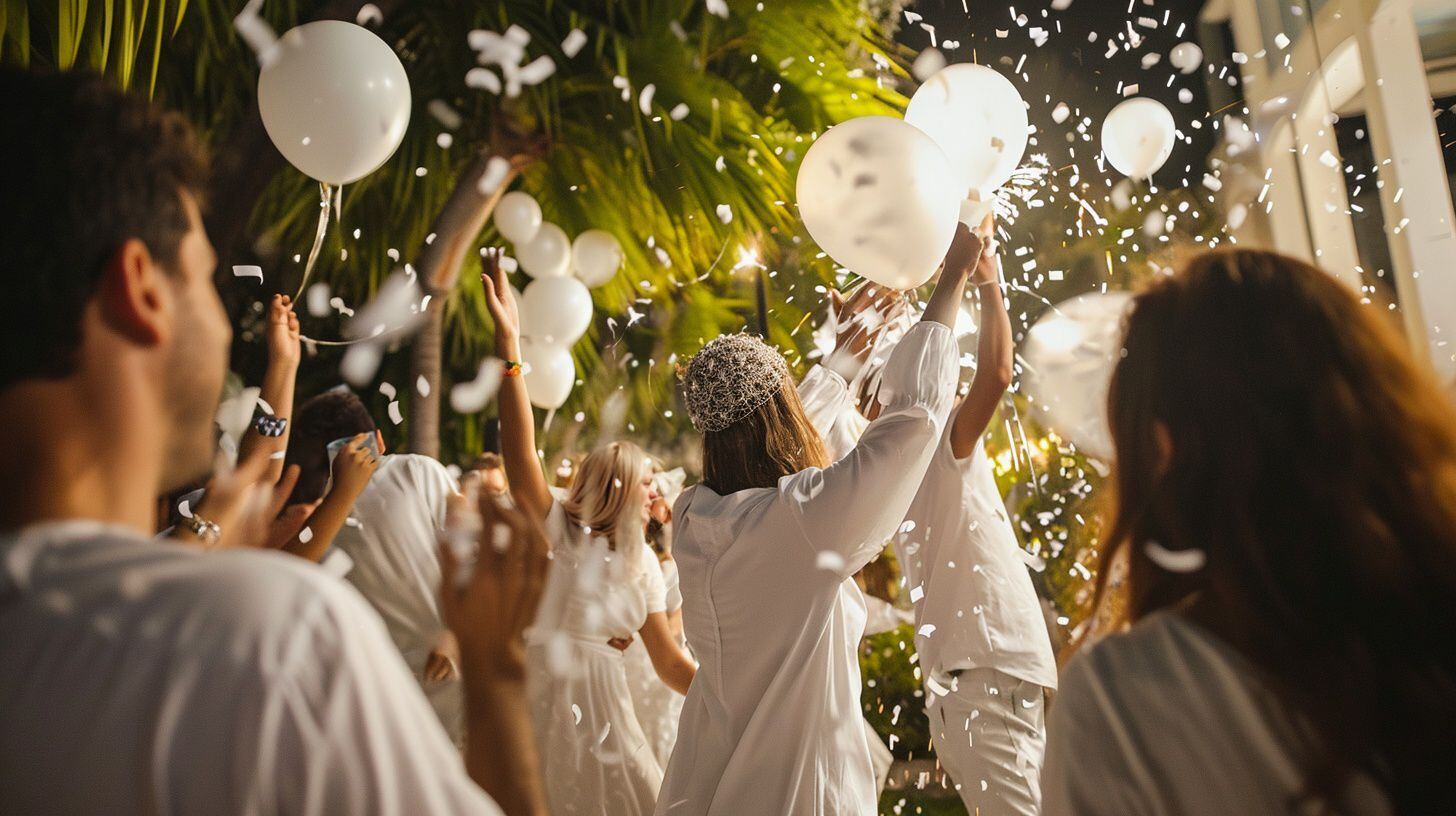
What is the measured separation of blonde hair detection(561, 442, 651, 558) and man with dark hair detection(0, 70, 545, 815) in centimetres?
218

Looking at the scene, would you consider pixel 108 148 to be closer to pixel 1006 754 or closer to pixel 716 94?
pixel 1006 754

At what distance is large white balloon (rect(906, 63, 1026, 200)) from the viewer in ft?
8.36

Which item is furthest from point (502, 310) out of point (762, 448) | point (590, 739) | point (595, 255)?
point (595, 255)

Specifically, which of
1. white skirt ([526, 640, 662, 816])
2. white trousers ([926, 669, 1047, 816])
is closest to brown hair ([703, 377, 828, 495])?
white trousers ([926, 669, 1047, 816])

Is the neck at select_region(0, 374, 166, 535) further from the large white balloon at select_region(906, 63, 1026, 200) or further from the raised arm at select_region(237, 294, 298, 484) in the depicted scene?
the large white balloon at select_region(906, 63, 1026, 200)

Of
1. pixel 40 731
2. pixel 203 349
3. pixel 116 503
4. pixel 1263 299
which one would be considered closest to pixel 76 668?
pixel 40 731

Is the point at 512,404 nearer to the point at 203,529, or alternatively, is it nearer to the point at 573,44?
the point at 203,529

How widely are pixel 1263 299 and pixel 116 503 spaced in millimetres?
1106

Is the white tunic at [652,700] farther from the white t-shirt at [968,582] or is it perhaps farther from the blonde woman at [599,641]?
the white t-shirt at [968,582]

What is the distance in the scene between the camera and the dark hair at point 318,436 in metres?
2.72

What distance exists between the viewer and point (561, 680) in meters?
3.10

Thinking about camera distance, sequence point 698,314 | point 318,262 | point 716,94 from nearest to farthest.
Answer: point 716,94, point 318,262, point 698,314

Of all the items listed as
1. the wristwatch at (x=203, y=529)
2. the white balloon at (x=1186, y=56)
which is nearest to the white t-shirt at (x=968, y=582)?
the wristwatch at (x=203, y=529)

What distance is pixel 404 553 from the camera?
273 centimetres
